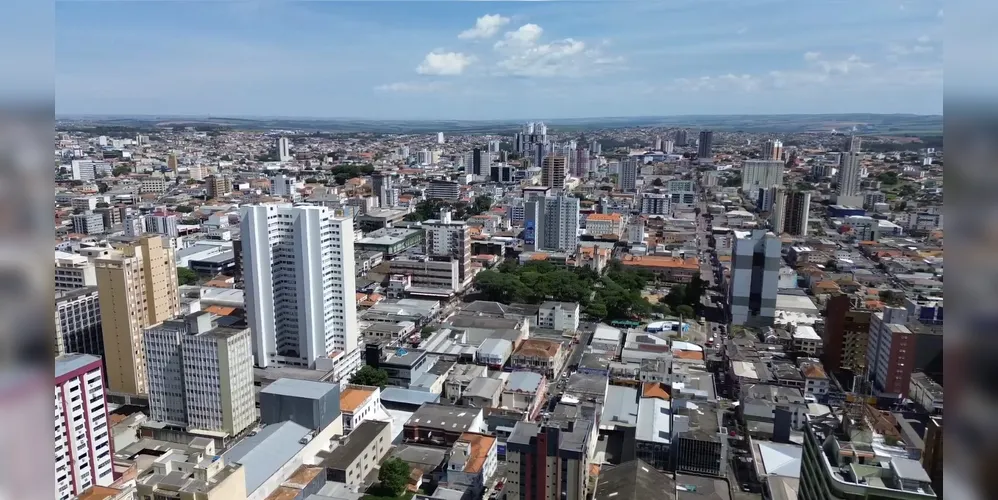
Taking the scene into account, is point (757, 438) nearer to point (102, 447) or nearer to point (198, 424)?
point (198, 424)

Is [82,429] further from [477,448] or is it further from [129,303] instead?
[477,448]

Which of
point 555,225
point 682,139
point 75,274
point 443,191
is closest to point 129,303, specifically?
point 75,274

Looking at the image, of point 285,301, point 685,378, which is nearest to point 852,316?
point 685,378

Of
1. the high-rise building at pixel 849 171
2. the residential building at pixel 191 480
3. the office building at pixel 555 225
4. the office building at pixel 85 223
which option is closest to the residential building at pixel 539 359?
the residential building at pixel 191 480

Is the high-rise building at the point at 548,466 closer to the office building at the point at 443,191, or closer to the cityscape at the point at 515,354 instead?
the cityscape at the point at 515,354

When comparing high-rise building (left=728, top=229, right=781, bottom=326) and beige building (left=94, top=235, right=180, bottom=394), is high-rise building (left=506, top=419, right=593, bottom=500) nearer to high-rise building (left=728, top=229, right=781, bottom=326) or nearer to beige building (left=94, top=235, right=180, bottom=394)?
beige building (left=94, top=235, right=180, bottom=394)

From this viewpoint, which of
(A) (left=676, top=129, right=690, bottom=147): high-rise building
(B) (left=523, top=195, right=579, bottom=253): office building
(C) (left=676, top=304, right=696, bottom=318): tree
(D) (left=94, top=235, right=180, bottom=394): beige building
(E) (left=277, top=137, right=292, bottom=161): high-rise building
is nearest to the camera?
(D) (left=94, top=235, right=180, bottom=394): beige building

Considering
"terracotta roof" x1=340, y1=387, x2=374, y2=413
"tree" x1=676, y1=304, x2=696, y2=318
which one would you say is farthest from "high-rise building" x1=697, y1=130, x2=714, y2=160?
"terracotta roof" x1=340, y1=387, x2=374, y2=413
